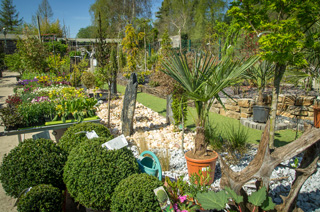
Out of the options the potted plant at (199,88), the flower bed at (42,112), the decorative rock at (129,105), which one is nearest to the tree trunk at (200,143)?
the potted plant at (199,88)

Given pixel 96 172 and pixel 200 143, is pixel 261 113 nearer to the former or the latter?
pixel 200 143

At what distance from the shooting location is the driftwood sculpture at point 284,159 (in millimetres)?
1815

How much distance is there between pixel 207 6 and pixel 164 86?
29.9 metres

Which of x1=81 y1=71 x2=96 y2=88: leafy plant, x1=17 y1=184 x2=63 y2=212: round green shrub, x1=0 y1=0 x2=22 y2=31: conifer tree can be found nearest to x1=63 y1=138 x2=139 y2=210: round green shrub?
x1=17 y1=184 x2=63 y2=212: round green shrub

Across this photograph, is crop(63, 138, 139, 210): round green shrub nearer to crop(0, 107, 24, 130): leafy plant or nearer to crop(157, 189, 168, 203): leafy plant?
crop(157, 189, 168, 203): leafy plant

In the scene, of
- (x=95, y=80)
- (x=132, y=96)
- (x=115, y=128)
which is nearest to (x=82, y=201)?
(x=132, y=96)

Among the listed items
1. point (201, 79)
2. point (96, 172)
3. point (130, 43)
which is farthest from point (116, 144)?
point (130, 43)

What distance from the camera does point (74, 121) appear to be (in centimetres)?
466

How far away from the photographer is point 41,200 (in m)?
2.06

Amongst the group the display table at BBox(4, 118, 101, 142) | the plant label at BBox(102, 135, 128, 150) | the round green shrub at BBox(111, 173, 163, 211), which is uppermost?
the plant label at BBox(102, 135, 128, 150)

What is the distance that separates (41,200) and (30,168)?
2.06 ft

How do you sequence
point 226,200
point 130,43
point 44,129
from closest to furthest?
point 226,200 < point 44,129 < point 130,43

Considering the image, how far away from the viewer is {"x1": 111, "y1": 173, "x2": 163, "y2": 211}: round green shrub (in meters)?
1.81

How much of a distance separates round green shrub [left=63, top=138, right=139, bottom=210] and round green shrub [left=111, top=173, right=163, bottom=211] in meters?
0.21
